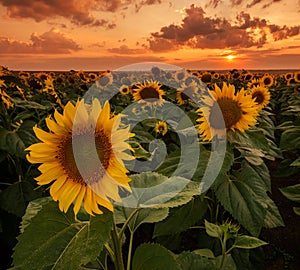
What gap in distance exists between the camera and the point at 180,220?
8.80 feet

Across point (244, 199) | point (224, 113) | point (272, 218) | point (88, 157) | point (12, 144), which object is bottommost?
point (272, 218)

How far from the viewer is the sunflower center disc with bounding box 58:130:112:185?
1.27m

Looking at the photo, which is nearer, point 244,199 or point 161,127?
point 244,199

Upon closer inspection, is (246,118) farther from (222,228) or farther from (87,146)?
(87,146)

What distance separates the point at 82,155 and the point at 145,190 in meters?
0.32

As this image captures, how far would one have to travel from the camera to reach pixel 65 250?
3.80 ft

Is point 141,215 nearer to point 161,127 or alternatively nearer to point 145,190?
point 145,190

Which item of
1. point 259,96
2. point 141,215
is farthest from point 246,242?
point 259,96

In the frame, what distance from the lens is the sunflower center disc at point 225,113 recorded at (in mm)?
2674

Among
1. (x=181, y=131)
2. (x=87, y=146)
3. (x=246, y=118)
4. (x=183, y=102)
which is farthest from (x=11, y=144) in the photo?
(x=183, y=102)

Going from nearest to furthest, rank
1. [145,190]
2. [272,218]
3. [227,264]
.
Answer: [145,190], [227,264], [272,218]

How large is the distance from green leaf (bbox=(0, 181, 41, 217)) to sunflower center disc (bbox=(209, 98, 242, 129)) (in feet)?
5.70

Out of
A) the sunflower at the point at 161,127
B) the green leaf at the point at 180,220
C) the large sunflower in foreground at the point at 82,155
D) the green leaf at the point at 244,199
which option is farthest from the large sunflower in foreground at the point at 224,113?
the sunflower at the point at 161,127

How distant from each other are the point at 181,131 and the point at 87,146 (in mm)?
1652
